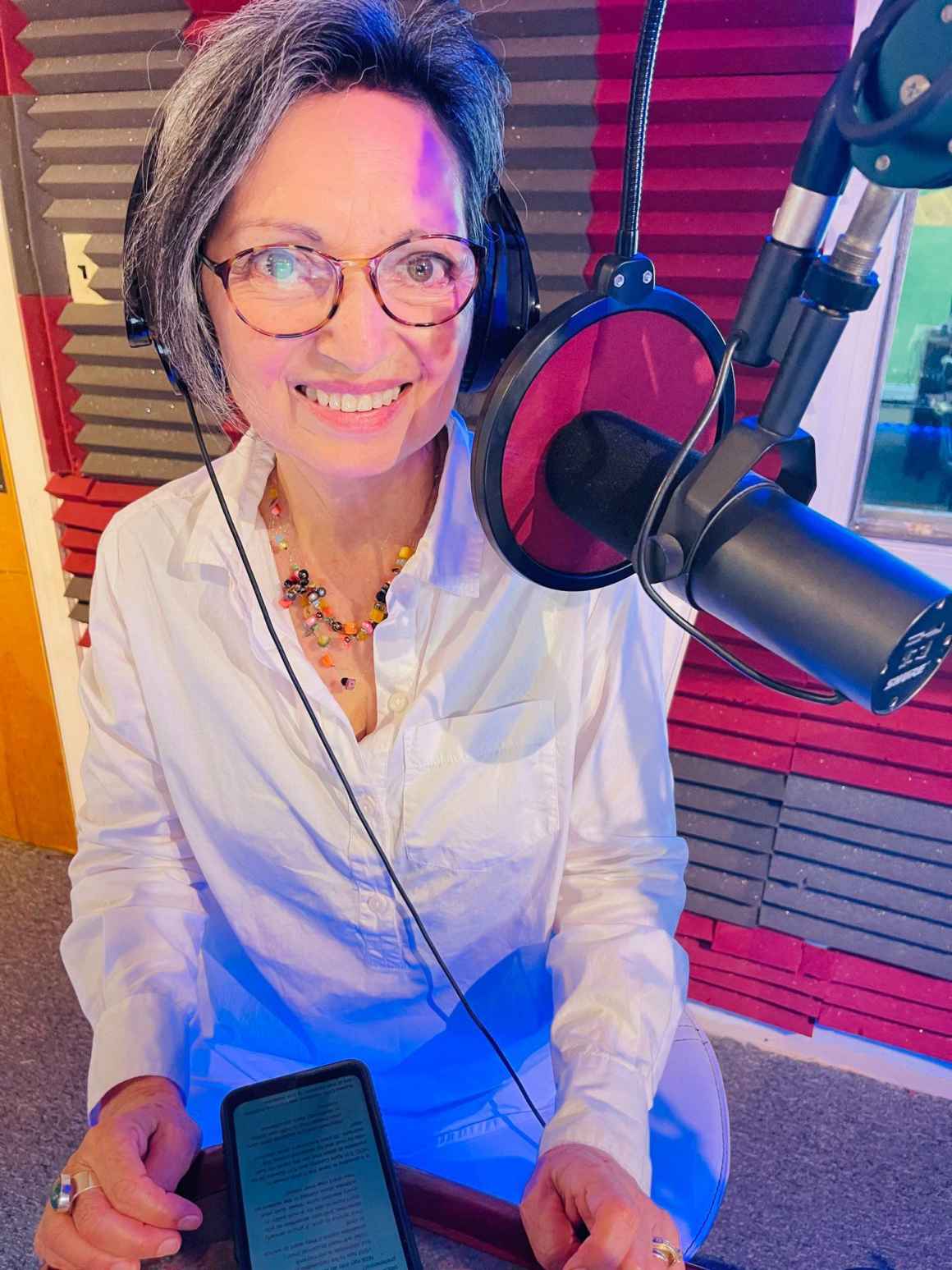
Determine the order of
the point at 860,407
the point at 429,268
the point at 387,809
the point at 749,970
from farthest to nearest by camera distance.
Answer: the point at 749,970, the point at 860,407, the point at 387,809, the point at 429,268

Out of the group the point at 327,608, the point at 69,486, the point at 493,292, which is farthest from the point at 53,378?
the point at 493,292

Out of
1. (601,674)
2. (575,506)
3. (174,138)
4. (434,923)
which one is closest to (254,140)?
(174,138)

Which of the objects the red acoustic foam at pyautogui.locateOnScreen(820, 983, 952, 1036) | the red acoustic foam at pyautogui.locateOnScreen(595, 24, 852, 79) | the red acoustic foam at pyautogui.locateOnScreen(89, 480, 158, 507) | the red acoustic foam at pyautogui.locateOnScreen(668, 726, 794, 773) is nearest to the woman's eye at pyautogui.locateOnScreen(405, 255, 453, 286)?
the red acoustic foam at pyautogui.locateOnScreen(595, 24, 852, 79)

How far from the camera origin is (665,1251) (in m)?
0.82

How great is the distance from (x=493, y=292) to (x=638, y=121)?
0.40 m

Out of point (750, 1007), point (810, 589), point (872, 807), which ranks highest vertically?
point (810, 589)

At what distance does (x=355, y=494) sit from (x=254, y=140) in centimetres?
41

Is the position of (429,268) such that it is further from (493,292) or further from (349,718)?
(349,718)

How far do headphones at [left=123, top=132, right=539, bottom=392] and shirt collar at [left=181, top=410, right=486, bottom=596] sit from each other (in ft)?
0.48

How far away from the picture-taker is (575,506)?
77cm

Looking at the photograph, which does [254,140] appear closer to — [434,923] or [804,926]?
[434,923]

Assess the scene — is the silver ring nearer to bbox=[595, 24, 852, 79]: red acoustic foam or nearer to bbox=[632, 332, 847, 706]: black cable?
bbox=[632, 332, 847, 706]: black cable

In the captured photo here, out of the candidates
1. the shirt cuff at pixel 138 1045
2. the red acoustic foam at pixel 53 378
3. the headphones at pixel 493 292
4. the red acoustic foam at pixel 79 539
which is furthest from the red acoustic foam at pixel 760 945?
the red acoustic foam at pixel 53 378

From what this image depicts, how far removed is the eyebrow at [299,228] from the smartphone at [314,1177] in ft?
2.75
